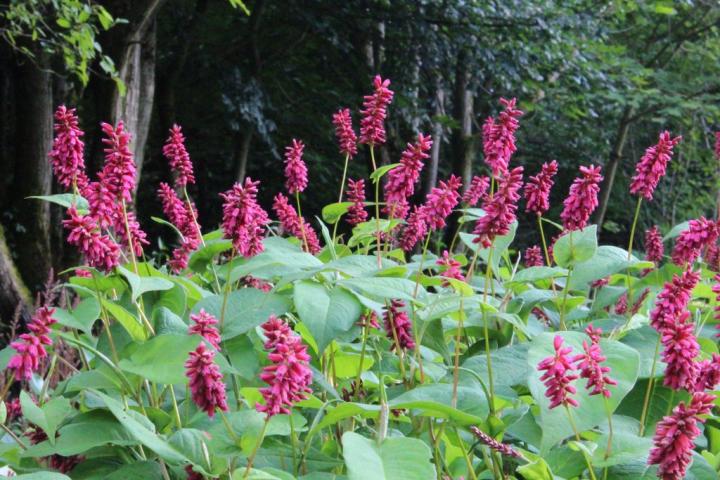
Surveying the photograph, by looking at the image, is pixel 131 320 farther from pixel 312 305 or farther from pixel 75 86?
pixel 75 86

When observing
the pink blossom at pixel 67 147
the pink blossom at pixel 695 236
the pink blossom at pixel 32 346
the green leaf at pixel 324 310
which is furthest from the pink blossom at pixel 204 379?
the pink blossom at pixel 695 236

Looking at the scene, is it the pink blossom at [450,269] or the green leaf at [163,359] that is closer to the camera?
the green leaf at [163,359]

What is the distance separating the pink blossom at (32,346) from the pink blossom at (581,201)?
3.29ft

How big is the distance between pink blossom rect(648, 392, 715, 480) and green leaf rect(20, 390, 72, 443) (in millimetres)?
890

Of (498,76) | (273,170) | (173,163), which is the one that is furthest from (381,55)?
(173,163)

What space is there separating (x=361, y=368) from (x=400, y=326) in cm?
11

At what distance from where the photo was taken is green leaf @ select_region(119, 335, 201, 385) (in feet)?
4.26

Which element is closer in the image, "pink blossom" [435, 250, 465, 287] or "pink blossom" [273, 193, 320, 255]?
"pink blossom" [435, 250, 465, 287]

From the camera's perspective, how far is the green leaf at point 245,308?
1.49 meters

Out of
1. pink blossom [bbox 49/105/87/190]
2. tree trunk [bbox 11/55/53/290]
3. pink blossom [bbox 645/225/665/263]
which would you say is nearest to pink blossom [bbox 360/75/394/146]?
pink blossom [bbox 49/105/87/190]

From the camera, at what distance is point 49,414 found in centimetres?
142

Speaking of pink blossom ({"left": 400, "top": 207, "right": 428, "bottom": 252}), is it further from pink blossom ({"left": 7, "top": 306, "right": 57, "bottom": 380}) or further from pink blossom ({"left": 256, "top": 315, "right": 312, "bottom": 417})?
pink blossom ({"left": 256, "top": 315, "right": 312, "bottom": 417})

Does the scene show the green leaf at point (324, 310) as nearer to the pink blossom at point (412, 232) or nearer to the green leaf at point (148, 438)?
the green leaf at point (148, 438)

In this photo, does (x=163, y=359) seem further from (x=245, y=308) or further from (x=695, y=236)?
(x=695, y=236)
